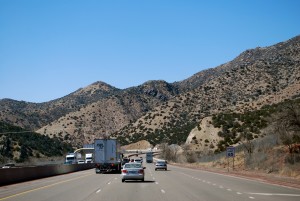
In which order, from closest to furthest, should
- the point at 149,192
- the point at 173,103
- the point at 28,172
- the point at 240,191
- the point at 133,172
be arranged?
the point at 149,192
the point at 240,191
the point at 133,172
the point at 28,172
the point at 173,103

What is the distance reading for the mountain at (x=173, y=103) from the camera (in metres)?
107

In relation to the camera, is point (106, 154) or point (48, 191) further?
point (106, 154)

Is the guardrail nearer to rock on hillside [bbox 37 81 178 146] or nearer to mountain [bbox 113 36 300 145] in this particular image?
mountain [bbox 113 36 300 145]

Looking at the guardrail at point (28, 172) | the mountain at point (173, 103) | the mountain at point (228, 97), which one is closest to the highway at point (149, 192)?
the guardrail at point (28, 172)

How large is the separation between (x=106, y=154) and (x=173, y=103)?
268 feet

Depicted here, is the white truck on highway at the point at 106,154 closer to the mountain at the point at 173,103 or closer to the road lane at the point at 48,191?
the road lane at the point at 48,191

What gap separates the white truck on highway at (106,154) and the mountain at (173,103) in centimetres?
4596

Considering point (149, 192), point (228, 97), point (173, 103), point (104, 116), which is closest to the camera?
point (149, 192)

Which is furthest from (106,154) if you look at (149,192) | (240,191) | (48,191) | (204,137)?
(204,137)

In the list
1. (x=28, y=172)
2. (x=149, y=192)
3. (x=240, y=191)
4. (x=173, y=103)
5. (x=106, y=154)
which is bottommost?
(x=240, y=191)

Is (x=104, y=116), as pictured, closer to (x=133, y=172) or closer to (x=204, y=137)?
(x=204, y=137)

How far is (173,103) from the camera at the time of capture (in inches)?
5202

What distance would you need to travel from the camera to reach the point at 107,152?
168ft

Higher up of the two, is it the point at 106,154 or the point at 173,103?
the point at 173,103
